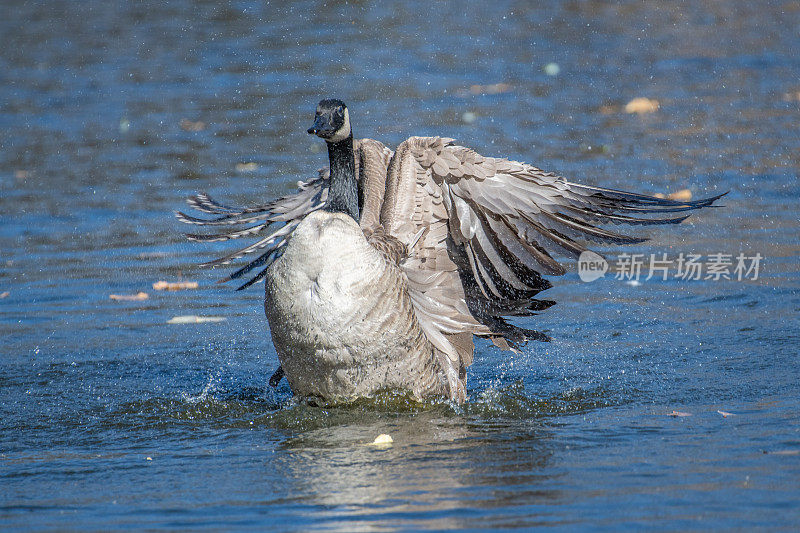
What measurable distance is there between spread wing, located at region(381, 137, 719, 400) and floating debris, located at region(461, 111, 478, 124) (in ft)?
22.1

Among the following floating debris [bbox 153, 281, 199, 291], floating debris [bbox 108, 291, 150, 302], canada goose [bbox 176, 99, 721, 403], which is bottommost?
floating debris [bbox 108, 291, 150, 302]

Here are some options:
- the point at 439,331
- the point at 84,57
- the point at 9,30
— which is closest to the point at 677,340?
the point at 439,331

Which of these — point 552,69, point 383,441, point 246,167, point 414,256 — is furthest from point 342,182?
point 552,69

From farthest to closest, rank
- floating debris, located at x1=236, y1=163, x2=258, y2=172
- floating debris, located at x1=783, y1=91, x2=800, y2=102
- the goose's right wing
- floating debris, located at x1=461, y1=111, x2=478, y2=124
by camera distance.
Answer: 1. floating debris, located at x1=783, y1=91, x2=800, y2=102
2. floating debris, located at x1=461, y1=111, x2=478, y2=124
3. floating debris, located at x1=236, y1=163, x2=258, y2=172
4. the goose's right wing

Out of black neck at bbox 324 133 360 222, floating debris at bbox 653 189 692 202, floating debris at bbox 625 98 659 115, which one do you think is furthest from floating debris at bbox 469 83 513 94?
black neck at bbox 324 133 360 222

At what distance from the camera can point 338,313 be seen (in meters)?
5.79

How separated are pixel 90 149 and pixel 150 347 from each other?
6267mm

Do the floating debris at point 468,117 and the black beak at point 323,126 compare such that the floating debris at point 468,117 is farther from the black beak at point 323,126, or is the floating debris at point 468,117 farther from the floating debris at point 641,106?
the black beak at point 323,126

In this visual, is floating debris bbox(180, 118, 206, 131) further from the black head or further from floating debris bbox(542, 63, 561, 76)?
the black head

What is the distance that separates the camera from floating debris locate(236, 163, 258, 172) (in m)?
11.9

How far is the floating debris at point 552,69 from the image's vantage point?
52.0 ft

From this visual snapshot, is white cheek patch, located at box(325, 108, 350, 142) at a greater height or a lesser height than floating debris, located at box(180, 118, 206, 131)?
lesser

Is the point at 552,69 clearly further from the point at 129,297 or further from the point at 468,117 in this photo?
the point at 129,297

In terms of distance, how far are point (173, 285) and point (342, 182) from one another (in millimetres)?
3404
